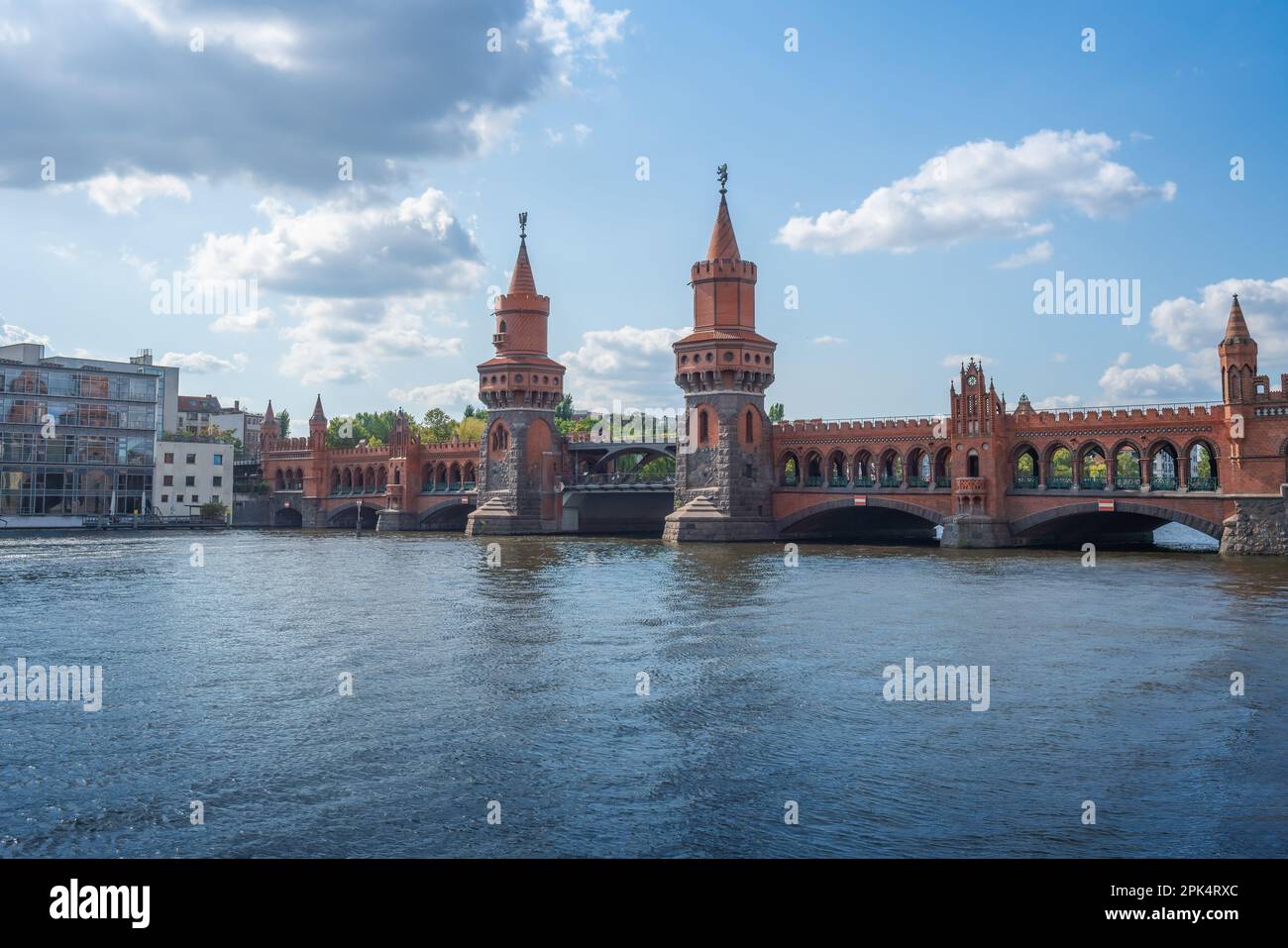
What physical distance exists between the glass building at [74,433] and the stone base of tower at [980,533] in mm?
83730

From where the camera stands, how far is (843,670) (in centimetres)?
2430

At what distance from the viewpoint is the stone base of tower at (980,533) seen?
213ft

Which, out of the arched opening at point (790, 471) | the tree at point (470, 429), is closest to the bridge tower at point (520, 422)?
the arched opening at point (790, 471)

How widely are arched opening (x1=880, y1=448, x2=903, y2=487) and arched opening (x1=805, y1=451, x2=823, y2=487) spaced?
15.7ft

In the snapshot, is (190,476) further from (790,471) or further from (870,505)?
(870,505)

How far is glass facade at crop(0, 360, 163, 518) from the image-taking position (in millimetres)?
98750

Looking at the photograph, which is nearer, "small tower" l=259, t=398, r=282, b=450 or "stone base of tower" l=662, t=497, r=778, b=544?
"stone base of tower" l=662, t=497, r=778, b=544

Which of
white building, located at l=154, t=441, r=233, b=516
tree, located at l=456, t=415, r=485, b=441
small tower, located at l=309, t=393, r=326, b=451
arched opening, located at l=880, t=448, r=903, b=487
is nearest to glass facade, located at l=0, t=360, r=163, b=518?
white building, located at l=154, t=441, r=233, b=516

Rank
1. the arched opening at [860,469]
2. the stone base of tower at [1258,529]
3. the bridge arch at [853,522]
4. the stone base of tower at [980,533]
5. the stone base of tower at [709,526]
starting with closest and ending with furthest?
the stone base of tower at [1258,529] → the stone base of tower at [980,533] → the arched opening at [860,469] → the stone base of tower at [709,526] → the bridge arch at [853,522]

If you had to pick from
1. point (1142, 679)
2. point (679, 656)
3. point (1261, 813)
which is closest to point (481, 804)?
point (1261, 813)

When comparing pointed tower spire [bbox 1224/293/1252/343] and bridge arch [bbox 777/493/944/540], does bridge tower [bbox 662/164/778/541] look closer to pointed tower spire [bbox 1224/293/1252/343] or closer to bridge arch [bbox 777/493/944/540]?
bridge arch [bbox 777/493/944/540]

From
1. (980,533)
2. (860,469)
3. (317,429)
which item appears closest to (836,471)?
(860,469)

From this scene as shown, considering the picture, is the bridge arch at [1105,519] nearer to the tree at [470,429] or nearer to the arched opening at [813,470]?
the arched opening at [813,470]
